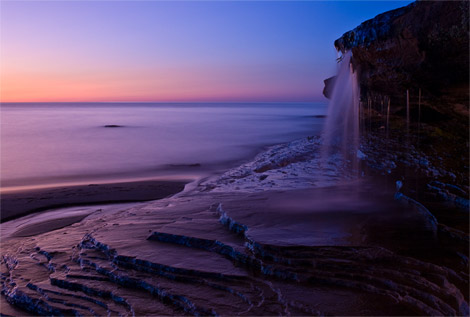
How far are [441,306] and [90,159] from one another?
1739cm

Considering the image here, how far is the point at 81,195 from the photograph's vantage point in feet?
35.1

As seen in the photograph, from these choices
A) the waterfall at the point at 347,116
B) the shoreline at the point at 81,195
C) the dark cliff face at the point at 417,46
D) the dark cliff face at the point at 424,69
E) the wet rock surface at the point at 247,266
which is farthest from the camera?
the waterfall at the point at 347,116

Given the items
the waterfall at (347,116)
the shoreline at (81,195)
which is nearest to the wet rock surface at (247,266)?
the shoreline at (81,195)

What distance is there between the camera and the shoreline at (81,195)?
9.66m

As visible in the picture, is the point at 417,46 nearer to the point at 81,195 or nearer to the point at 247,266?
the point at 247,266

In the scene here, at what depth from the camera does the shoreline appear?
9.66 meters

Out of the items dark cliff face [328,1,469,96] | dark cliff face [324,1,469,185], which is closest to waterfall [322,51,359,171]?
dark cliff face [324,1,469,185]

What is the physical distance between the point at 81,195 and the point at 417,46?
9.31 m

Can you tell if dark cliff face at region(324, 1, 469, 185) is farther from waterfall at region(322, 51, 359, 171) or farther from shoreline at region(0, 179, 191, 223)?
shoreline at region(0, 179, 191, 223)

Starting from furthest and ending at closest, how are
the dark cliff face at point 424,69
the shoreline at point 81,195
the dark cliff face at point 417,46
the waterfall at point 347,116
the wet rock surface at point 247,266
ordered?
the waterfall at point 347,116, the shoreline at point 81,195, the dark cliff face at point 424,69, the dark cliff face at point 417,46, the wet rock surface at point 247,266

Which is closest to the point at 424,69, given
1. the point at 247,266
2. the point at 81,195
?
the point at 247,266

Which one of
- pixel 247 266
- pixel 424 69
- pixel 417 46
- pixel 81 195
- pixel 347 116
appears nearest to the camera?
pixel 247 266

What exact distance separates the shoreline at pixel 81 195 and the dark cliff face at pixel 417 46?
651 centimetres

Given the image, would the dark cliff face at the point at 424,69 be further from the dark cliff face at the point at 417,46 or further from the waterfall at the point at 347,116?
the waterfall at the point at 347,116
